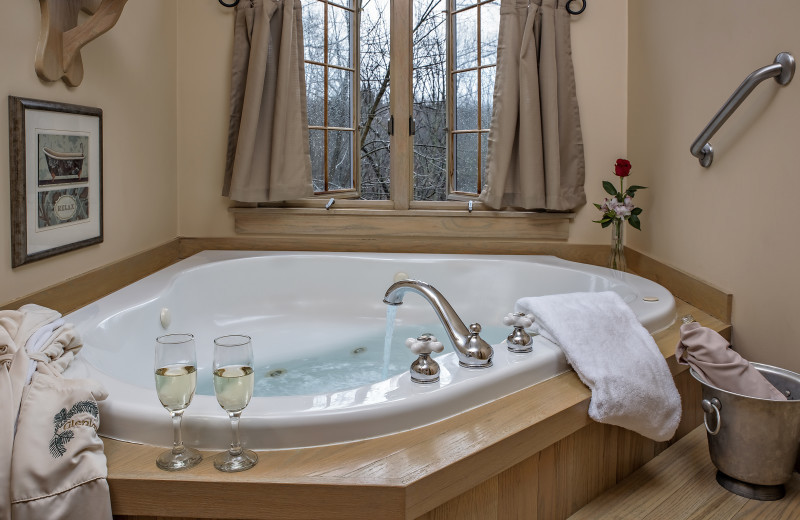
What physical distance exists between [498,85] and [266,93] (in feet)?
3.27

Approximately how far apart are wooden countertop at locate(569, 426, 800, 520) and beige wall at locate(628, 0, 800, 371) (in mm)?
390

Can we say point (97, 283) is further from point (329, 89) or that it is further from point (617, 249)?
point (617, 249)

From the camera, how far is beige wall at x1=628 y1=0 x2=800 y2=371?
184cm

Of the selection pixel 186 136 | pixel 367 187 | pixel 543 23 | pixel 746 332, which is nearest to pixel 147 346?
pixel 186 136

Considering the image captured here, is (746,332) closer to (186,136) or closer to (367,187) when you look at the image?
(367,187)

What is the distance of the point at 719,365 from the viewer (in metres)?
1.63

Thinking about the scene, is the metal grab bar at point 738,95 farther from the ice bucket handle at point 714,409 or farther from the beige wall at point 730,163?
the ice bucket handle at point 714,409

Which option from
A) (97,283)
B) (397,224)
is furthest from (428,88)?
(97,283)

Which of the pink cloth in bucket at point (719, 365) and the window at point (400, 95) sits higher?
→ the window at point (400, 95)

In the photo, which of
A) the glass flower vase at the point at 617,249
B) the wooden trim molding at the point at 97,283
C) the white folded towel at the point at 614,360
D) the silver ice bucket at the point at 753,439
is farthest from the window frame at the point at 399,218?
the silver ice bucket at the point at 753,439

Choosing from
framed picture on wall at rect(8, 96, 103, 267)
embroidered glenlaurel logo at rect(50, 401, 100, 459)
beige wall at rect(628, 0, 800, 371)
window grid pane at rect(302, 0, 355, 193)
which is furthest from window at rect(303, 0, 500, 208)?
embroidered glenlaurel logo at rect(50, 401, 100, 459)

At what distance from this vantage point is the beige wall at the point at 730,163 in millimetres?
1844

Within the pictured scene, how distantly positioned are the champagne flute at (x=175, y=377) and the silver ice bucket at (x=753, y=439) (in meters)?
1.11

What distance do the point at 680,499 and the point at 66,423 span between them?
126cm
